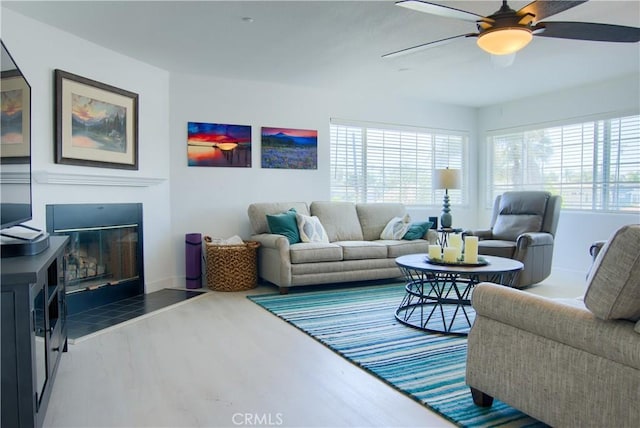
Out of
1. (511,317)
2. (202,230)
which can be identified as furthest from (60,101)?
(511,317)

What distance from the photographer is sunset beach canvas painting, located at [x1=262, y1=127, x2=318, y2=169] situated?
5414 mm

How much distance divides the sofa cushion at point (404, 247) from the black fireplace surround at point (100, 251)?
104 inches

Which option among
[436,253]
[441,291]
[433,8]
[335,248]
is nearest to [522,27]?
[433,8]

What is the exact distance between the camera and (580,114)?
559 centimetres

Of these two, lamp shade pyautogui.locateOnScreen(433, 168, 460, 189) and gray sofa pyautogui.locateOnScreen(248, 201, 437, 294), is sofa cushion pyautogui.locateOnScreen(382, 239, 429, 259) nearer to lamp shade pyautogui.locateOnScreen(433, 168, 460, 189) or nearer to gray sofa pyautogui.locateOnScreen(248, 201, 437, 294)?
gray sofa pyautogui.locateOnScreen(248, 201, 437, 294)

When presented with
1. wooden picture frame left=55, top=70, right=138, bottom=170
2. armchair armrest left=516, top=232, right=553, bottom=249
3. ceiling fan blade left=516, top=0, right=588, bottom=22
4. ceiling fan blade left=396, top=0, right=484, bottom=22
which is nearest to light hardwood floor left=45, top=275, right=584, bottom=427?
wooden picture frame left=55, top=70, right=138, bottom=170

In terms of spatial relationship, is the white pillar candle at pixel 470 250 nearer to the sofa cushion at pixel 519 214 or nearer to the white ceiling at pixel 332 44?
the white ceiling at pixel 332 44

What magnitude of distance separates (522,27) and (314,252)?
275cm

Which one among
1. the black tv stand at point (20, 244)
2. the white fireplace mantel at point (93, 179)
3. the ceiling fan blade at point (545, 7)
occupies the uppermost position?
the ceiling fan blade at point (545, 7)

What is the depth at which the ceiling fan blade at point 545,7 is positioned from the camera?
2320mm

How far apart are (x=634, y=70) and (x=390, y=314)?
12.9 feet

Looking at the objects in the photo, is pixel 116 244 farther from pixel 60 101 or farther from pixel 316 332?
pixel 316 332

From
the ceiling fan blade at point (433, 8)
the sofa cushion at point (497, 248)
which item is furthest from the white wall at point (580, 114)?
the ceiling fan blade at point (433, 8)

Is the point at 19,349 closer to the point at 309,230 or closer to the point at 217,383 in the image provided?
the point at 217,383
